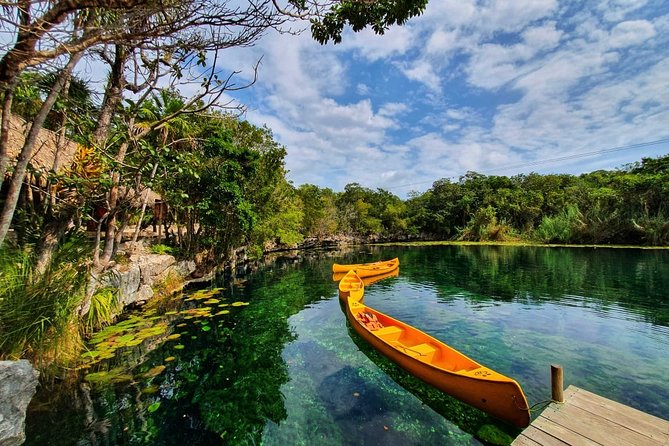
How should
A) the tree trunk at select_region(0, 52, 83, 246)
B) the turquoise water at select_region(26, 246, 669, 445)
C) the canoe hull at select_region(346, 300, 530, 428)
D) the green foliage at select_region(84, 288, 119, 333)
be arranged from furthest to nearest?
the green foliage at select_region(84, 288, 119, 333) → the turquoise water at select_region(26, 246, 669, 445) → the canoe hull at select_region(346, 300, 530, 428) → the tree trunk at select_region(0, 52, 83, 246)

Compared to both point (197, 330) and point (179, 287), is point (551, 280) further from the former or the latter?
point (179, 287)

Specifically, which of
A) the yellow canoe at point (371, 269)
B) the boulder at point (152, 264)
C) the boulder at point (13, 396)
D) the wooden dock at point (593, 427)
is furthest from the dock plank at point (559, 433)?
the yellow canoe at point (371, 269)

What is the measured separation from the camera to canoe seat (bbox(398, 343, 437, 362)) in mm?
5945

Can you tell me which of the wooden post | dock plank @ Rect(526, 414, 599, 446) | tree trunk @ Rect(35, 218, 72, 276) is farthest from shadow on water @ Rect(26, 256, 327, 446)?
the wooden post

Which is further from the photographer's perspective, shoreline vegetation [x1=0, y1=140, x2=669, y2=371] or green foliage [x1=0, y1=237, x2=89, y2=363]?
shoreline vegetation [x1=0, y1=140, x2=669, y2=371]

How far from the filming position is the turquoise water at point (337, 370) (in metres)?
4.57

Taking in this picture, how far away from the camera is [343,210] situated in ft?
156

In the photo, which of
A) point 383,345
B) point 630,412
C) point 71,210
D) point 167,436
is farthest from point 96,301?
point 630,412

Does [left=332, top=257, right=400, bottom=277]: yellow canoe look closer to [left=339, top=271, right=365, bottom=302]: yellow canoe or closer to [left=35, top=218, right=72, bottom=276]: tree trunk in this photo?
[left=339, top=271, right=365, bottom=302]: yellow canoe

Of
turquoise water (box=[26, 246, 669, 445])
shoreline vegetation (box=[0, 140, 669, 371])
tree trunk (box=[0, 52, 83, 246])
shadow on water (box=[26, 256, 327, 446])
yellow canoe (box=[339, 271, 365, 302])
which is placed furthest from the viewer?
yellow canoe (box=[339, 271, 365, 302])

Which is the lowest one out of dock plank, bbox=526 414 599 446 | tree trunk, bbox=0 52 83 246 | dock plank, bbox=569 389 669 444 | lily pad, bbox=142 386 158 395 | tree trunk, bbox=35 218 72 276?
lily pad, bbox=142 386 158 395

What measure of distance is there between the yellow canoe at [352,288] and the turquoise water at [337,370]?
0.73m

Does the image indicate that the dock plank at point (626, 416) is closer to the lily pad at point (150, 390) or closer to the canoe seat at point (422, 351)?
the canoe seat at point (422, 351)

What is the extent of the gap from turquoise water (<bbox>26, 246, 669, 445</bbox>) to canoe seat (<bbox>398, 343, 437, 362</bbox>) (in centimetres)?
54
